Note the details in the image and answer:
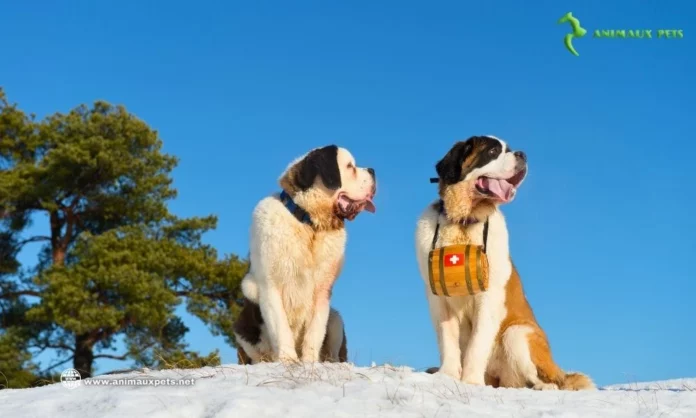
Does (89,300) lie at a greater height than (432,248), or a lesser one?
greater

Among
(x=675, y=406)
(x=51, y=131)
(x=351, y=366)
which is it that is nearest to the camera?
(x=675, y=406)

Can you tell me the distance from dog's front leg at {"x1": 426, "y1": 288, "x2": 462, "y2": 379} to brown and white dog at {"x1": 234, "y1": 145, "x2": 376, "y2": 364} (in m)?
1.14

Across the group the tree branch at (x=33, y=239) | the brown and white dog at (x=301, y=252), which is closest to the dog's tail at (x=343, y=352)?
the brown and white dog at (x=301, y=252)

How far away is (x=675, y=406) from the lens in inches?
227

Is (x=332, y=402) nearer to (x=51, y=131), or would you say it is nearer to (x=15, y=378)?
(x=15, y=378)

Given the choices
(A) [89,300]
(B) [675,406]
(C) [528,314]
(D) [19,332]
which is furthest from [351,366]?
(D) [19,332]

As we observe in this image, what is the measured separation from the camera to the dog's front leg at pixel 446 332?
6.71 meters

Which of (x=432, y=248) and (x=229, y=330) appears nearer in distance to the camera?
(x=432, y=248)

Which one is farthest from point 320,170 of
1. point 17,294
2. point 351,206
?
point 17,294

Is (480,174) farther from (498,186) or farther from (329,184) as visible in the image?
(329,184)

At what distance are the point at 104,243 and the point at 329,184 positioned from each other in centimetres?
1373

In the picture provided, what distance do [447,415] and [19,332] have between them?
A: 17.7 metres

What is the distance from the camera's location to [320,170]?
7445 mm

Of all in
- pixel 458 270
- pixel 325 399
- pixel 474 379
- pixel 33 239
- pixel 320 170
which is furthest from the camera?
pixel 33 239
